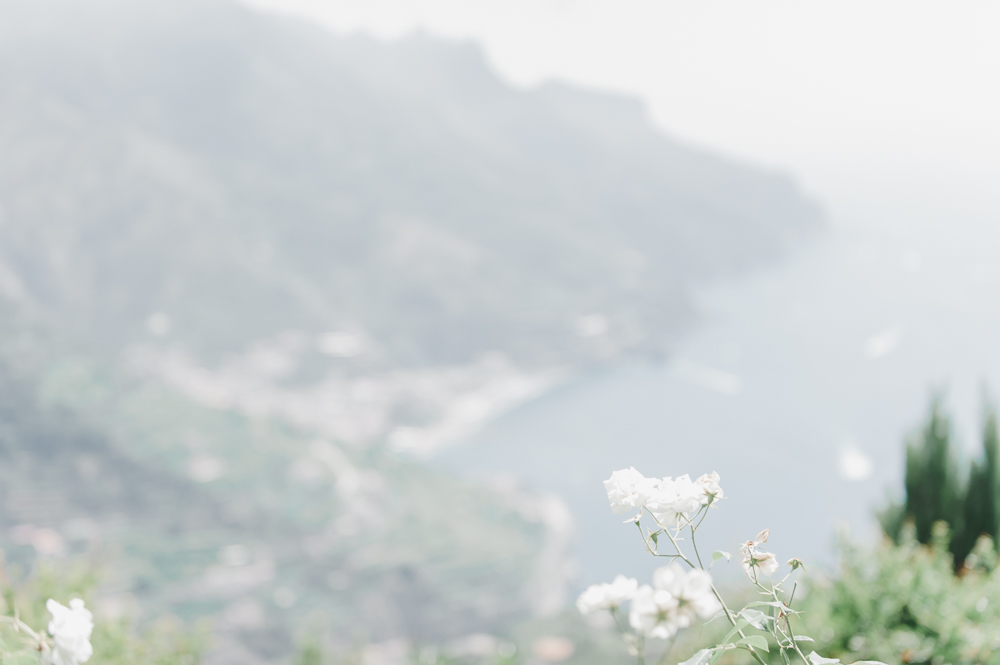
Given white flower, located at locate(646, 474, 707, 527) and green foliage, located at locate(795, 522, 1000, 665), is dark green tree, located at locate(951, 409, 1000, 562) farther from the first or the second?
white flower, located at locate(646, 474, 707, 527)

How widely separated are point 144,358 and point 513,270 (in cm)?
2750

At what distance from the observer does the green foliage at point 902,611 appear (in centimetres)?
153

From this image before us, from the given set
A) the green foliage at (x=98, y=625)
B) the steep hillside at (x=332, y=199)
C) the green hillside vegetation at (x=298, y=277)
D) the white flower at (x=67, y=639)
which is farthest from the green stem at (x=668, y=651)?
the steep hillside at (x=332, y=199)

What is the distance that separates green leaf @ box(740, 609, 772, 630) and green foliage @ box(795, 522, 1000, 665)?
94 centimetres

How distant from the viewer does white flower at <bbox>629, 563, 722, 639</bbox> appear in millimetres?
559

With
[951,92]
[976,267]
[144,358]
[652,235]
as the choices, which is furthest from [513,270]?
[951,92]

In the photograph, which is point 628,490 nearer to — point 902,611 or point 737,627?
point 737,627

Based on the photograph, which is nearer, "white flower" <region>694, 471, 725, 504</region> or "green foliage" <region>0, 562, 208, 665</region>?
"white flower" <region>694, 471, 725, 504</region>

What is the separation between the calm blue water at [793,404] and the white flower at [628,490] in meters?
21.0

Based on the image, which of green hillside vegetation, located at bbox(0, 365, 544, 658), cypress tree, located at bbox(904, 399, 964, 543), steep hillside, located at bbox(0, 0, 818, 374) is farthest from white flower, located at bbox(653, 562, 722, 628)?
steep hillside, located at bbox(0, 0, 818, 374)

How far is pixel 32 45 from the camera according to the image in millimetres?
52000

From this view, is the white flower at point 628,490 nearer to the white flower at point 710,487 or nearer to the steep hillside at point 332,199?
the white flower at point 710,487

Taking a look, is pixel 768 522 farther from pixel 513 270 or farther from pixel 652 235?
pixel 652 235

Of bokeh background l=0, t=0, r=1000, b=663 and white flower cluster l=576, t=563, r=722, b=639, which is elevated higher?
bokeh background l=0, t=0, r=1000, b=663
